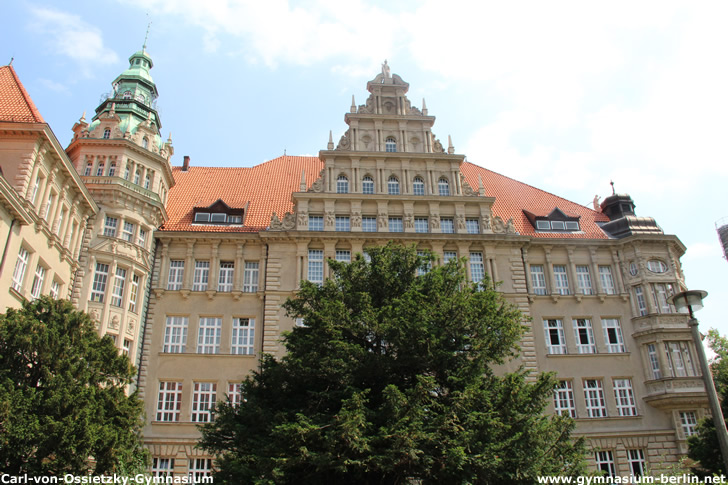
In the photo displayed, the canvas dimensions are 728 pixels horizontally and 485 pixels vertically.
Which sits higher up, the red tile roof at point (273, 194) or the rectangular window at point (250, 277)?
the red tile roof at point (273, 194)

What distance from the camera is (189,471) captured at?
78.7 feet

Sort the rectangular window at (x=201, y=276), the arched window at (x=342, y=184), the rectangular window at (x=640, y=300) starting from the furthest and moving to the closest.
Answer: the arched window at (x=342, y=184) → the rectangular window at (x=640, y=300) → the rectangular window at (x=201, y=276)

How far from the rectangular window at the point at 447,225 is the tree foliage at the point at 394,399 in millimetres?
10683

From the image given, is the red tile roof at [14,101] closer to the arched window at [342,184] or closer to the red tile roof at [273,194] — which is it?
the red tile roof at [273,194]

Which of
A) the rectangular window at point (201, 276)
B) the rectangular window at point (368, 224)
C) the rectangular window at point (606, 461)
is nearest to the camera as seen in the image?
the rectangular window at point (606, 461)

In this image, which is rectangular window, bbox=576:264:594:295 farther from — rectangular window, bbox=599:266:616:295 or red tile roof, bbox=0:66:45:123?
red tile roof, bbox=0:66:45:123

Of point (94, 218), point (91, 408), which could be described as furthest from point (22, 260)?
point (91, 408)

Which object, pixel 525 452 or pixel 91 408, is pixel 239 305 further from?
pixel 525 452

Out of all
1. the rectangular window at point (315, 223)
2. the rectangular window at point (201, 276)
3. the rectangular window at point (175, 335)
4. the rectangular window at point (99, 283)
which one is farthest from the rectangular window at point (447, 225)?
the rectangular window at point (99, 283)

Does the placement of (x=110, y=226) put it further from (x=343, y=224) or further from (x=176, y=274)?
(x=343, y=224)

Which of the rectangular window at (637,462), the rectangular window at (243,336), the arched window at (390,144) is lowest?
the rectangular window at (637,462)

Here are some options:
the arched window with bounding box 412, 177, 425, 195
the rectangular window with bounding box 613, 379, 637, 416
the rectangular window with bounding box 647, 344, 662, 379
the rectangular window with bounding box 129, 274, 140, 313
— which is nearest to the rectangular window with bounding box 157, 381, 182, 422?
the rectangular window with bounding box 129, 274, 140, 313

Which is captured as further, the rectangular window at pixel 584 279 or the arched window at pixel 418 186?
the arched window at pixel 418 186

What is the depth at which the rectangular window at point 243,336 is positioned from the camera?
2660 centimetres
